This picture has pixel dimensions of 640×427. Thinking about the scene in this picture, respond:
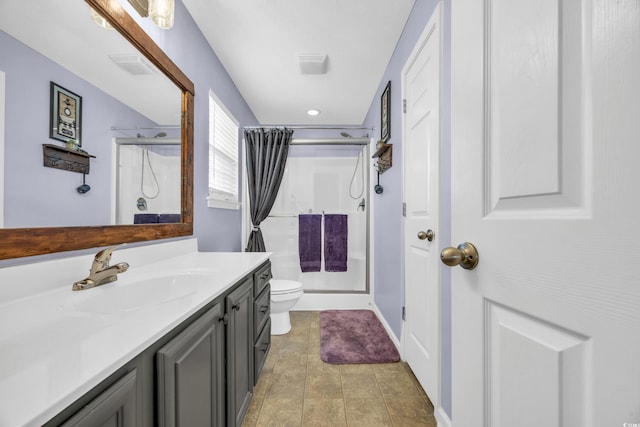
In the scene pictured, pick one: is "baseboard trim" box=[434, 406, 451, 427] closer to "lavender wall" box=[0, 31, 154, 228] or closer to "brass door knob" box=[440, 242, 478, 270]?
"brass door knob" box=[440, 242, 478, 270]

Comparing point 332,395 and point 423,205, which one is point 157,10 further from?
point 332,395

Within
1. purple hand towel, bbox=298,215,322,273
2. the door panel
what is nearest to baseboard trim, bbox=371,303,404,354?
purple hand towel, bbox=298,215,322,273

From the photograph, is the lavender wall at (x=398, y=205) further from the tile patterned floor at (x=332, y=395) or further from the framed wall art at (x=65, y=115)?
the framed wall art at (x=65, y=115)

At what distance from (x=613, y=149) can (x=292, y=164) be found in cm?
314

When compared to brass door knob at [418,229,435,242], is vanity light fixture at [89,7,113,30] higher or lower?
higher

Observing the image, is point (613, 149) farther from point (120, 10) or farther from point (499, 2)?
point (120, 10)

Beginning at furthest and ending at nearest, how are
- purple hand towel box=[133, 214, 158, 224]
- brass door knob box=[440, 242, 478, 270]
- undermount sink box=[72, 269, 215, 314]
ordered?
purple hand towel box=[133, 214, 158, 224], undermount sink box=[72, 269, 215, 314], brass door knob box=[440, 242, 478, 270]

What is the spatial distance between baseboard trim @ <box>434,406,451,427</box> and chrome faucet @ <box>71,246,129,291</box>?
1.57 meters

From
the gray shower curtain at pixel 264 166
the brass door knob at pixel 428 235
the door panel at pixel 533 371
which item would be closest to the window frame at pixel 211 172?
the gray shower curtain at pixel 264 166

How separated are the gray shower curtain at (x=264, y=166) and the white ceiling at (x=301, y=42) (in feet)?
1.37

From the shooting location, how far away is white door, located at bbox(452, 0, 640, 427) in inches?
13.0

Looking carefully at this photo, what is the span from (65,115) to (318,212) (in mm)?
2632

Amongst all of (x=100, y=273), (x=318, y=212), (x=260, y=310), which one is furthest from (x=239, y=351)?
(x=318, y=212)

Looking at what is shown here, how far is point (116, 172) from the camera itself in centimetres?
104
